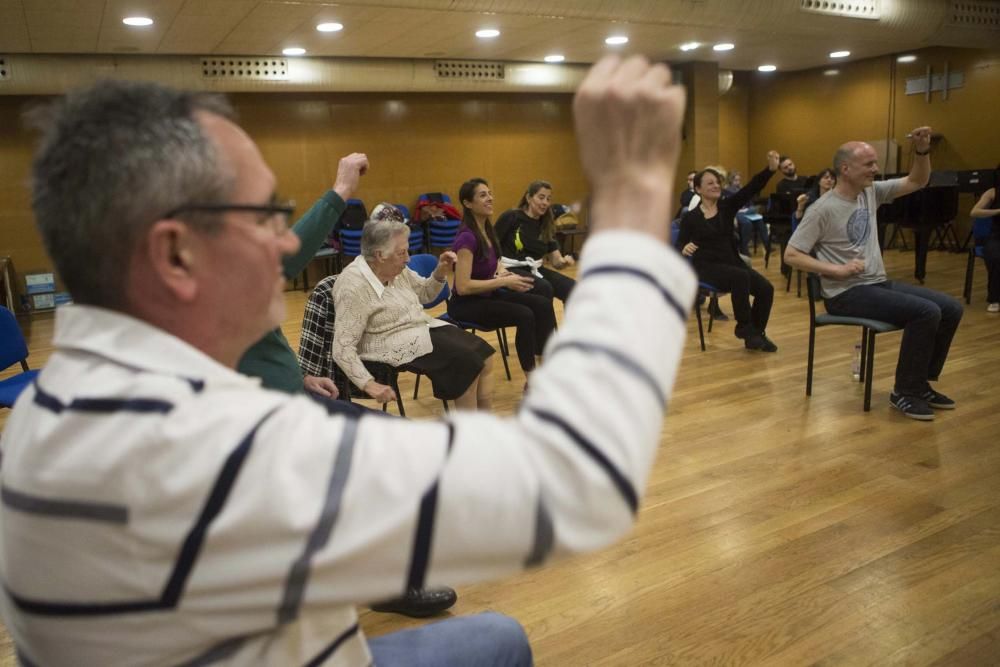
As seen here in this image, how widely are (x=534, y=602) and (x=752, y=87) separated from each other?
13.4m

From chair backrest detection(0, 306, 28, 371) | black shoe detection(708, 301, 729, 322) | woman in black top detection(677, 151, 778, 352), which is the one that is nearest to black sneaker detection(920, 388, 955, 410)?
woman in black top detection(677, 151, 778, 352)

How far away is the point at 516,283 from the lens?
4.55m

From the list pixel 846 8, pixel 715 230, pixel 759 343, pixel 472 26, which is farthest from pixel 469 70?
pixel 759 343

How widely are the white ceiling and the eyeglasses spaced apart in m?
5.44

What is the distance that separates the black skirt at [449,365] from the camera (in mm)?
3635

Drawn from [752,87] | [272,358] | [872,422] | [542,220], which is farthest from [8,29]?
[752,87]

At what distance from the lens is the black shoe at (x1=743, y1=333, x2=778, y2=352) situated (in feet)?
18.2

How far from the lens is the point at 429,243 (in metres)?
10.8

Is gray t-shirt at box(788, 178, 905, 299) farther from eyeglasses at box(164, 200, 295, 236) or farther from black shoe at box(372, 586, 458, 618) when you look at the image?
eyeglasses at box(164, 200, 295, 236)

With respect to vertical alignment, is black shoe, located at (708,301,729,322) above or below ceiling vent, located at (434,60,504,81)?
below

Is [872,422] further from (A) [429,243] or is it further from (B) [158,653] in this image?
(A) [429,243]

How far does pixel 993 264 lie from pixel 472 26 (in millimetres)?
5329

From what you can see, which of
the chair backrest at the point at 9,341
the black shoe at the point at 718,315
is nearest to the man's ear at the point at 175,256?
the chair backrest at the point at 9,341

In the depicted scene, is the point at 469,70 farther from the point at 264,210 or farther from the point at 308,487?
the point at 308,487
